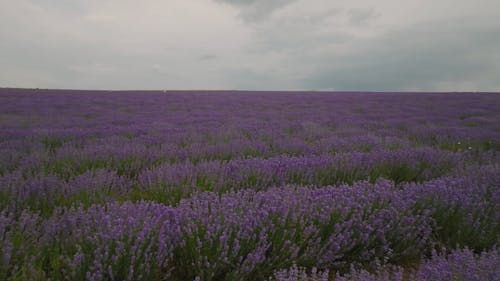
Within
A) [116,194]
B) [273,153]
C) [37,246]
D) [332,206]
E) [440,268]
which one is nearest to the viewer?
[440,268]

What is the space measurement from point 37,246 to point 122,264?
0.56 m

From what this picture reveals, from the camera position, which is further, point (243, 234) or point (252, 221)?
point (252, 221)

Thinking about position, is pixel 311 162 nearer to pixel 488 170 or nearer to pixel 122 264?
pixel 488 170

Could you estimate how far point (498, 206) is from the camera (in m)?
2.39

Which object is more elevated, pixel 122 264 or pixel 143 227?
pixel 143 227

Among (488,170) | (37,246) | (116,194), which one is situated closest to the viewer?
(37,246)

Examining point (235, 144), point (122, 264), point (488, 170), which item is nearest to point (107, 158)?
point (235, 144)

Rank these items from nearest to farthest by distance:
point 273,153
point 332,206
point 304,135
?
point 332,206 < point 273,153 < point 304,135

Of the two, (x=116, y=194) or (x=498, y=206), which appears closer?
(x=498, y=206)

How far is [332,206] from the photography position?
2129 millimetres

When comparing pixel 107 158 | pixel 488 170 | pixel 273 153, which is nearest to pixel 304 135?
pixel 273 153

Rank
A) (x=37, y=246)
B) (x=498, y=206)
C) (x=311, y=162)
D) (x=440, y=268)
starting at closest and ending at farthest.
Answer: (x=440, y=268), (x=37, y=246), (x=498, y=206), (x=311, y=162)

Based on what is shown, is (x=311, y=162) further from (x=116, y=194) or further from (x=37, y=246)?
(x=37, y=246)

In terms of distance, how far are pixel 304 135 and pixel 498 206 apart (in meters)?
3.86
